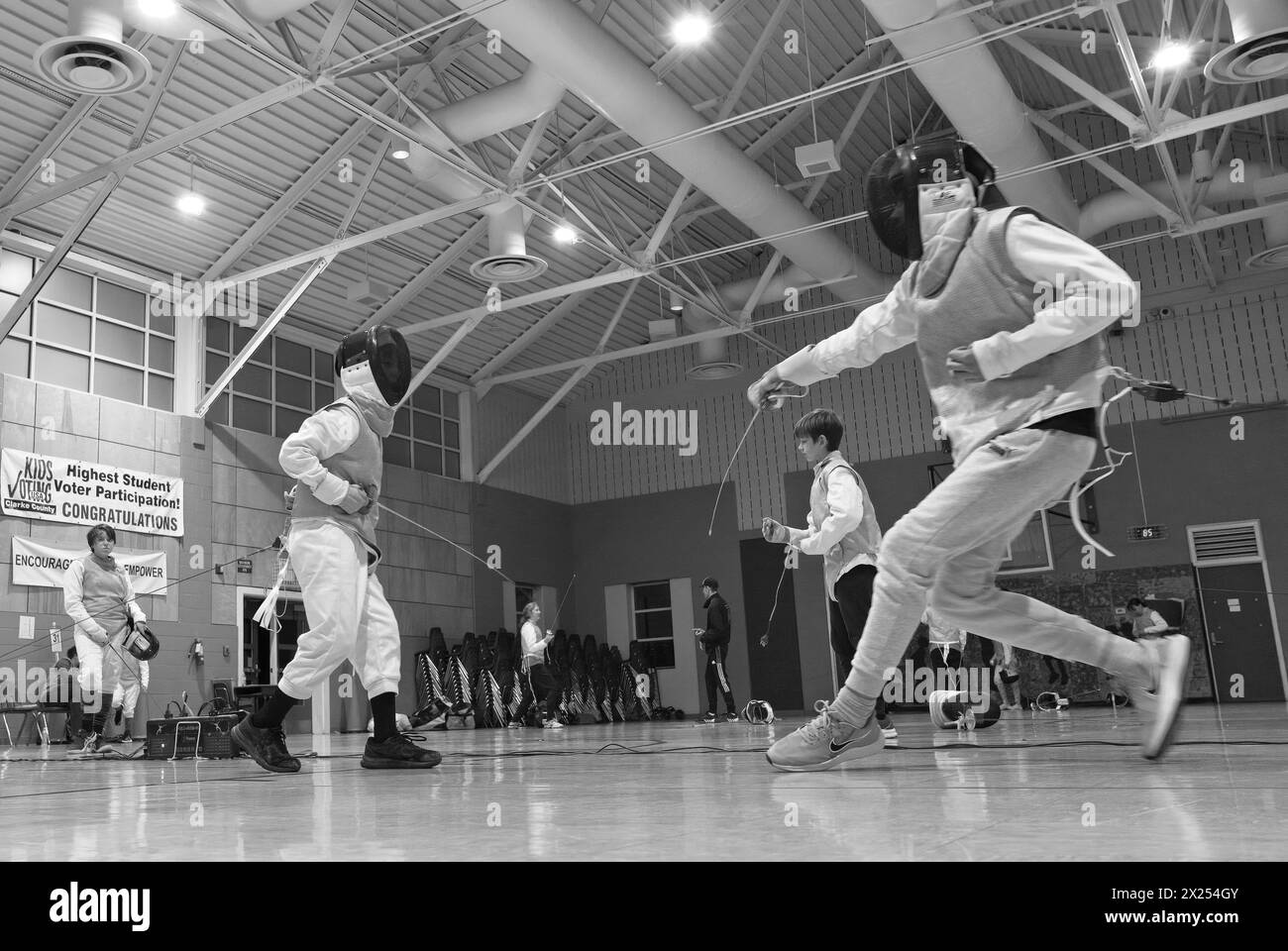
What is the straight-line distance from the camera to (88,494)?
1166 cm

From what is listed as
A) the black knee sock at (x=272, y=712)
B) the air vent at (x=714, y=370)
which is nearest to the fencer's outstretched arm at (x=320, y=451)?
the black knee sock at (x=272, y=712)

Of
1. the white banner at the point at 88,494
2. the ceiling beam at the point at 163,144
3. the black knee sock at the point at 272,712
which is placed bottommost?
the black knee sock at the point at 272,712

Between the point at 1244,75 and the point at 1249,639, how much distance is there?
887 centimetres

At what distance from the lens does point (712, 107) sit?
13.1 meters

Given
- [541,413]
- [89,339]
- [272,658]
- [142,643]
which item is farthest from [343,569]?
[541,413]

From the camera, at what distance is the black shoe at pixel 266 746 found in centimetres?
392

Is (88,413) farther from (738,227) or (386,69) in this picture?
(738,227)

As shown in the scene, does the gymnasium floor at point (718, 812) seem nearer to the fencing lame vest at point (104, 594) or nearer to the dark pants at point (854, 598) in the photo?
the dark pants at point (854, 598)

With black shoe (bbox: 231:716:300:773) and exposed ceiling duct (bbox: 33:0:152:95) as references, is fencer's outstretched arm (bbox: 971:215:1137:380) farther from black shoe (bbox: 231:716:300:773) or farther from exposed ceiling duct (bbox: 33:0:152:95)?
exposed ceiling duct (bbox: 33:0:152:95)

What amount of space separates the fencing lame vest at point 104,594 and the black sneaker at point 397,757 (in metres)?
4.64

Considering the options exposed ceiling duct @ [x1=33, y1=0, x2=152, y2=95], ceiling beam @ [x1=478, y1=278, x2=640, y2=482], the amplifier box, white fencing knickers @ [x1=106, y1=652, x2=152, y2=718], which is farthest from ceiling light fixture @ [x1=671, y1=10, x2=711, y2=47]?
ceiling beam @ [x1=478, y1=278, x2=640, y2=482]

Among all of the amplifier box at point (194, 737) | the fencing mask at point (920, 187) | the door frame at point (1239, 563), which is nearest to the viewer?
the fencing mask at point (920, 187)
